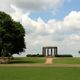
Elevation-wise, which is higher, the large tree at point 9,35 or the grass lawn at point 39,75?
the large tree at point 9,35

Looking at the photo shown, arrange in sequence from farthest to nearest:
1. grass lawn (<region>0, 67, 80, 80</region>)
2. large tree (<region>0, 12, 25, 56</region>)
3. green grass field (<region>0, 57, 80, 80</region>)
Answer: large tree (<region>0, 12, 25, 56</region>) < green grass field (<region>0, 57, 80, 80</region>) < grass lawn (<region>0, 67, 80, 80</region>)

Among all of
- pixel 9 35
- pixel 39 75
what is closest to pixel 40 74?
pixel 39 75

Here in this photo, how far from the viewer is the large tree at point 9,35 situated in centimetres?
6519

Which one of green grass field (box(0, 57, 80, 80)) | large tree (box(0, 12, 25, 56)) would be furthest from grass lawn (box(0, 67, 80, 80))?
large tree (box(0, 12, 25, 56))

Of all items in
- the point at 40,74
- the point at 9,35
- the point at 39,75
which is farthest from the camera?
the point at 9,35

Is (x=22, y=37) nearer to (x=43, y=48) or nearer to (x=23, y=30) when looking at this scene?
(x=23, y=30)

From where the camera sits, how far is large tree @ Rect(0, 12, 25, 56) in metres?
65.2

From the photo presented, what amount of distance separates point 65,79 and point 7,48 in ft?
136

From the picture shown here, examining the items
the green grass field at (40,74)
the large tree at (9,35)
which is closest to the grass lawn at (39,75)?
the green grass field at (40,74)

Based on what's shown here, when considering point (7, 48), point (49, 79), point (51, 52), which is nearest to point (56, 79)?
point (49, 79)

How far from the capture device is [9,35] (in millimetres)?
65250

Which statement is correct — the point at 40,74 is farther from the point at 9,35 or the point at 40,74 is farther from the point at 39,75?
the point at 9,35

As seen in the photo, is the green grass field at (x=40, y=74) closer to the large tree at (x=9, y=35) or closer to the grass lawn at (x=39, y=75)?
the grass lawn at (x=39, y=75)

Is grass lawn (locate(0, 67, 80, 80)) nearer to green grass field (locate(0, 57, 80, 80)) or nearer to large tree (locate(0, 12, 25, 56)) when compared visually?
green grass field (locate(0, 57, 80, 80))
